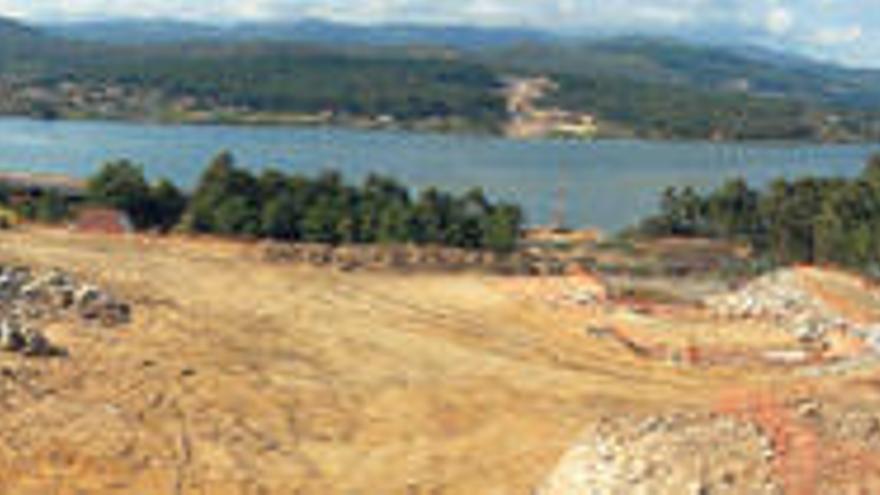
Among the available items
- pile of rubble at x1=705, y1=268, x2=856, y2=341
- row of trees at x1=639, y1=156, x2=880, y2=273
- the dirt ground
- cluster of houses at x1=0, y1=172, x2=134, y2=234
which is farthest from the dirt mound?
cluster of houses at x1=0, y1=172, x2=134, y2=234

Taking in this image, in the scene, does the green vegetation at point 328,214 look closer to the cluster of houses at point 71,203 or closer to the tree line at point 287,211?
the tree line at point 287,211

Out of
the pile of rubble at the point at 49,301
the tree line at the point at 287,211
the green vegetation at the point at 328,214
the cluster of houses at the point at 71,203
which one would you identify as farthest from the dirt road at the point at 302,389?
the tree line at the point at 287,211

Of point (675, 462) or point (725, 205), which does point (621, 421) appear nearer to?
point (675, 462)

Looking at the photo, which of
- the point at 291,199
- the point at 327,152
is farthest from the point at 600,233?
the point at 327,152

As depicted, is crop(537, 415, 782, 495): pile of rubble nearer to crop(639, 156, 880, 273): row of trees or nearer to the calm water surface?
crop(639, 156, 880, 273): row of trees

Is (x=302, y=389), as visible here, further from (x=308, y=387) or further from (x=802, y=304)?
(x=802, y=304)

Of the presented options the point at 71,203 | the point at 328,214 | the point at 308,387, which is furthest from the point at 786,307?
the point at 71,203

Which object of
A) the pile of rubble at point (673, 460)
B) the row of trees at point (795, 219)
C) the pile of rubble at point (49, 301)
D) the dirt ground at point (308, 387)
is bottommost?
the row of trees at point (795, 219)
